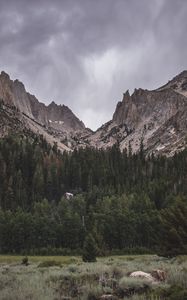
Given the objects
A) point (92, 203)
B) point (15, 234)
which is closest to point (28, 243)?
point (15, 234)

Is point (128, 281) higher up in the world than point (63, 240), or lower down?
lower down

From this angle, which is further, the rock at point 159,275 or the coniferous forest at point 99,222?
the coniferous forest at point 99,222

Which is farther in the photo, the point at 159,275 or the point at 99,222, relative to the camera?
the point at 99,222

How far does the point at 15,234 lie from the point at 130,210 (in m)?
29.9

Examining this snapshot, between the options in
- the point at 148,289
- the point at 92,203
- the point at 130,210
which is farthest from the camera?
the point at 92,203

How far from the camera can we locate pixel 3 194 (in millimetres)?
176250

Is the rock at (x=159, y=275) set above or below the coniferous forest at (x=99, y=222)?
below

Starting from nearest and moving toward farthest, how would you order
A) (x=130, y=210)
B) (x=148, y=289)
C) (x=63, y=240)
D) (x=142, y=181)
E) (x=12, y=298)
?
1. (x=12, y=298)
2. (x=148, y=289)
3. (x=63, y=240)
4. (x=130, y=210)
5. (x=142, y=181)

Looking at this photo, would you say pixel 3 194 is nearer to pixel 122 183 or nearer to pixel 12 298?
pixel 122 183

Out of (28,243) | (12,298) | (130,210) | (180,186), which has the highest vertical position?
(180,186)

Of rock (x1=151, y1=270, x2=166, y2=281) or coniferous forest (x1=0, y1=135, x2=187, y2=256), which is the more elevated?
coniferous forest (x1=0, y1=135, x2=187, y2=256)

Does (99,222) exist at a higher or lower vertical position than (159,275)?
higher

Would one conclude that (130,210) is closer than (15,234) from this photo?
No

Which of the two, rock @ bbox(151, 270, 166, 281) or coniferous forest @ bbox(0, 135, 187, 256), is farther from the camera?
coniferous forest @ bbox(0, 135, 187, 256)
